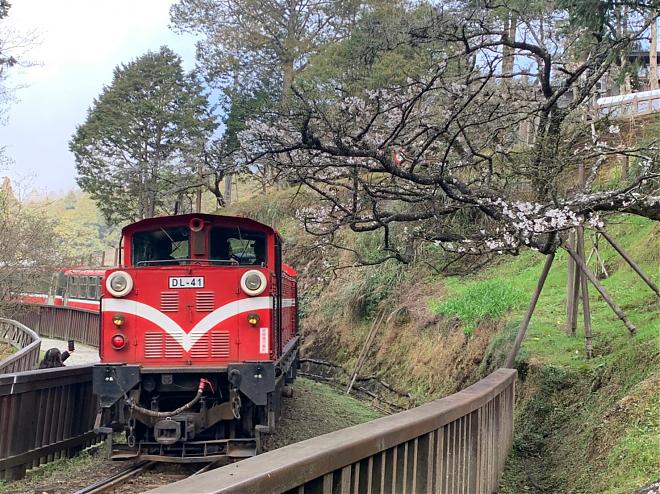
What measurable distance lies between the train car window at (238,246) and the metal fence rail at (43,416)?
2.75 m

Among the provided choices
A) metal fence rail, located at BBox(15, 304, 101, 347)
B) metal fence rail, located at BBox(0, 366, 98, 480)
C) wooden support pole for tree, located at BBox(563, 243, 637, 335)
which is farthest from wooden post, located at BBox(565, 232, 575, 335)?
metal fence rail, located at BBox(15, 304, 101, 347)

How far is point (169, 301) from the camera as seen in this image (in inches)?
343

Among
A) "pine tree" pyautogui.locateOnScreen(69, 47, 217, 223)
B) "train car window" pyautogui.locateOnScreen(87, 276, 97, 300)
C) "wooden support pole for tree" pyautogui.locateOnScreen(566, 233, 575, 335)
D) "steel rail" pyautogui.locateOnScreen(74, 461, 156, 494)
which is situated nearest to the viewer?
"steel rail" pyautogui.locateOnScreen(74, 461, 156, 494)

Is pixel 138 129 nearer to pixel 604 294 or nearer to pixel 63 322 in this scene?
pixel 63 322

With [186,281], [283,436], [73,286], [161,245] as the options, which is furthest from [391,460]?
[73,286]

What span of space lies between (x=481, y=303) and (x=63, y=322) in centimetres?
2174

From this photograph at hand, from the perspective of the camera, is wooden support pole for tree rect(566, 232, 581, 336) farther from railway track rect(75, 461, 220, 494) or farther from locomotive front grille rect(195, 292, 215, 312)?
railway track rect(75, 461, 220, 494)

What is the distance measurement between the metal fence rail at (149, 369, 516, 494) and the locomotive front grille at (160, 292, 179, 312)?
462 centimetres

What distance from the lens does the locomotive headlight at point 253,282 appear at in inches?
337

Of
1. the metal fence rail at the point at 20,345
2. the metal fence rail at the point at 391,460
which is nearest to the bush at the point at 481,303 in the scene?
the metal fence rail at the point at 391,460

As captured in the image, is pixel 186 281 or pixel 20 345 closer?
pixel 186 281

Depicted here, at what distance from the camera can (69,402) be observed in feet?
30.6

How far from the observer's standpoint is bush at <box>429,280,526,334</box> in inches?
545

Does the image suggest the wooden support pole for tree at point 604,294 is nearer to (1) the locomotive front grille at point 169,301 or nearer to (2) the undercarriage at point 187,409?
(2) the undercarriage at point 187,409
